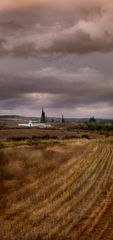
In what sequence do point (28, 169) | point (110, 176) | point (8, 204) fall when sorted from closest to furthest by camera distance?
point (8, 204) → point (110, 176) → point (28, 169)

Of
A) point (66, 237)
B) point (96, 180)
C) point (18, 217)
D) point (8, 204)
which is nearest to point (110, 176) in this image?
point (96, 180)

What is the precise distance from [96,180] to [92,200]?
6084 millimetres

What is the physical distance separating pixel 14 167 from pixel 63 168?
3915 millimetres

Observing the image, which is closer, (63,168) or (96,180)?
(96,180)

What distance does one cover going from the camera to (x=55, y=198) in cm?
2292

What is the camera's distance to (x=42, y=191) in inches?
979

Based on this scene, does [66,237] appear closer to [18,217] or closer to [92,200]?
[18,217]

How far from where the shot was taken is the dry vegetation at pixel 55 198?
1703 cm

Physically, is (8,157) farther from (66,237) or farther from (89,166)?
(66,237)

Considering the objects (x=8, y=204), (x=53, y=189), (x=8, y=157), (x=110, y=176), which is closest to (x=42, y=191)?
(x=53, y=189)

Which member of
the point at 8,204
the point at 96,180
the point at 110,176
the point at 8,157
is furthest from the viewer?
the point at 8,157

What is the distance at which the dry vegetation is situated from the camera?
17.0m

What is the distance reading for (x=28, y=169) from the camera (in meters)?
34.0

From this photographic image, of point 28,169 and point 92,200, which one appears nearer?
point 92,200
